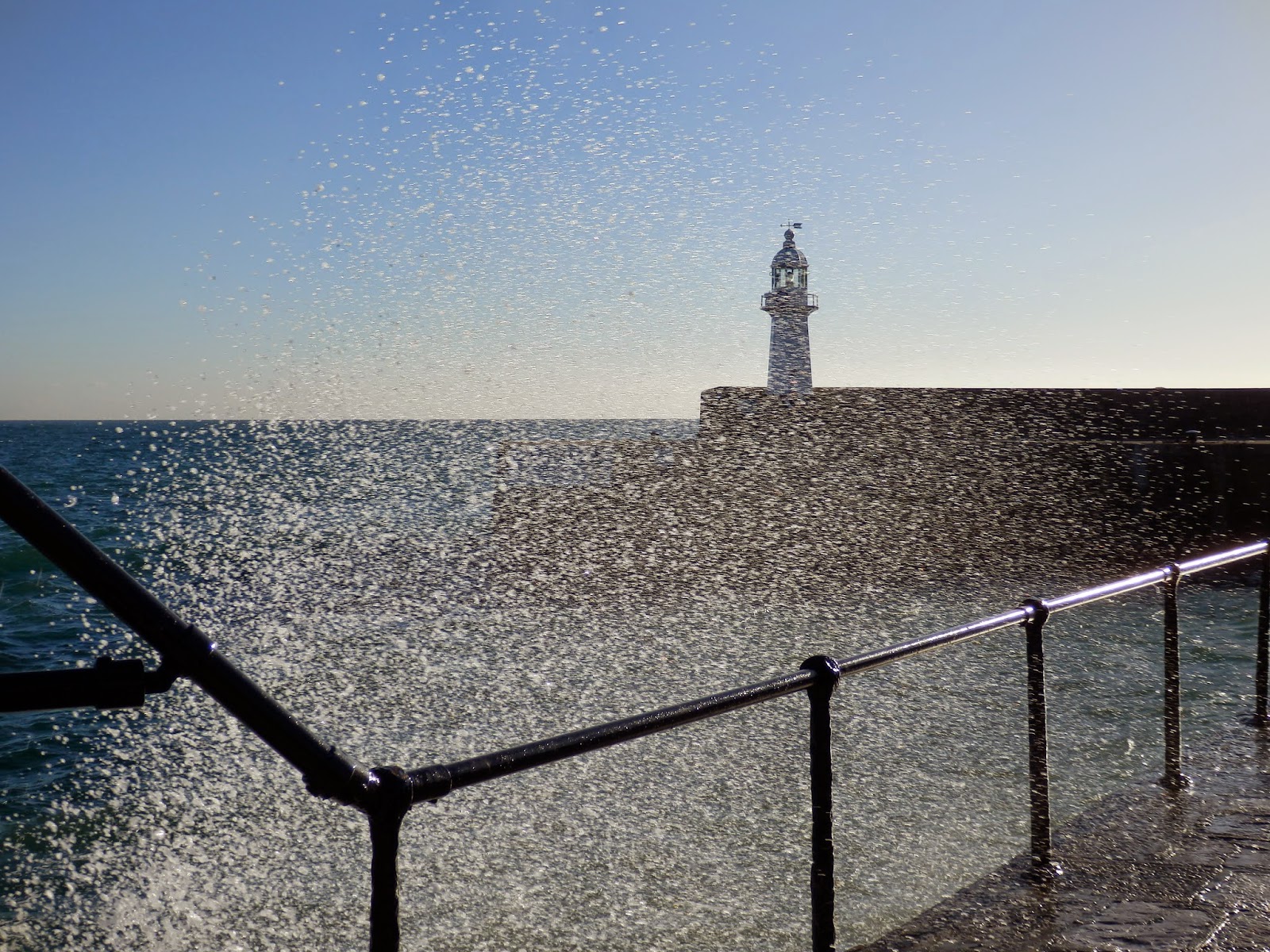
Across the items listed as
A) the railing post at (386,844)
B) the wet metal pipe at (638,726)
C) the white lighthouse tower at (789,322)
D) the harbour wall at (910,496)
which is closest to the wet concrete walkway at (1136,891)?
the wet metal pipe at (638,726)

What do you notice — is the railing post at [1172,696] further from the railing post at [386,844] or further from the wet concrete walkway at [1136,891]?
the railing post at [386,844]

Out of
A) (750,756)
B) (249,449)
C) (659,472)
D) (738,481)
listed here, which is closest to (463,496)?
(659,472)

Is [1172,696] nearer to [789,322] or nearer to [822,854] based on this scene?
[822,854]

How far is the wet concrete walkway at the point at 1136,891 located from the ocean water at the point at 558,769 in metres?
1.73

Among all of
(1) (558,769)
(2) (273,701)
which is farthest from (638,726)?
(1) (558,769)

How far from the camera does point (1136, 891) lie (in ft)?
8.94

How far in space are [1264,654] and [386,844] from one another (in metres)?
4.83

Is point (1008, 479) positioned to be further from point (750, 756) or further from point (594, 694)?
point (750, 756)

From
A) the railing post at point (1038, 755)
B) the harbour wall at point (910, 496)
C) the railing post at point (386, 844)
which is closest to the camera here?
the railing post at point (386, 844)

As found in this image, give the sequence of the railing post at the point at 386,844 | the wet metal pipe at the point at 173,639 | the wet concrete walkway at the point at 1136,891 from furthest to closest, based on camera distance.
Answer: the wet concrete walkway at the point at 1136,891 → the railing post at the point at 386,844 → the wet metal pipe at the point at 173,639

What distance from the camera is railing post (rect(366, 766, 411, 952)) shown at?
1.15 meters

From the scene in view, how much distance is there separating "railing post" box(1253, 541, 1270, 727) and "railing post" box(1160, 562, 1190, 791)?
113 cm

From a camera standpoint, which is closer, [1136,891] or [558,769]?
[1136,891]

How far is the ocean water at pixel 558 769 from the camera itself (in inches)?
201
